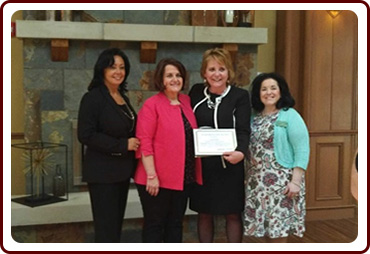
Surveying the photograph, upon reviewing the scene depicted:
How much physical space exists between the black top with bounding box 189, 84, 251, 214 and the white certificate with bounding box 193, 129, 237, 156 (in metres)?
0.06

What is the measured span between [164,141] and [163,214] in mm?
360

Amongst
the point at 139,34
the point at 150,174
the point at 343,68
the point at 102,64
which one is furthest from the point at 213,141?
the point at 343,68

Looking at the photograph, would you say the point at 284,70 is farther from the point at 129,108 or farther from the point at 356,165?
the point at 356,165

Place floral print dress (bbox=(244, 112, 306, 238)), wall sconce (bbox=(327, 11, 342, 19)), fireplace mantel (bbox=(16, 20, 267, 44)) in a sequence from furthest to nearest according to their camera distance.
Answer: wall sconce (bbox=(327, 11, 342, 19)) < fireplace mantel (bbox=(16, 20, 267, 44)) < floral print dress (bbox=(244, 112, 306, 238))

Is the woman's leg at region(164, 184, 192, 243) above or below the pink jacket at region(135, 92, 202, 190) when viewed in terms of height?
below

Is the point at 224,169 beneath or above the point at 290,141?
beneath

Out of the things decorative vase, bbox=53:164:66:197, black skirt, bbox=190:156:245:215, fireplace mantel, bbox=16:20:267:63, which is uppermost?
fireplace mantel, bbox=16:20:267:63

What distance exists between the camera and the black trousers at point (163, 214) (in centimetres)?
197

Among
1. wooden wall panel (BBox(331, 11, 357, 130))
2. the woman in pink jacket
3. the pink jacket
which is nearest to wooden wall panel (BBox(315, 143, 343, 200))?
wooden wall panel (BBox(331, 11, 357, 130))

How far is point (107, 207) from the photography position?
6.48 ft

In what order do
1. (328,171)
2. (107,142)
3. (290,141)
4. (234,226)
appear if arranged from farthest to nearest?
(328,171)
(234,226)
(290,141)
(107,142)

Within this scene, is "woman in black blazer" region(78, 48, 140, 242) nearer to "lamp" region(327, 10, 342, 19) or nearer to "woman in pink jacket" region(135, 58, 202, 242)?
"woman in pink jacket" region(135, 58, 202, 242)

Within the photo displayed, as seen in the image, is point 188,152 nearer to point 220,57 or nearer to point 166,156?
point 166,156

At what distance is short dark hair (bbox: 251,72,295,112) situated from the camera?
2.06 metres
